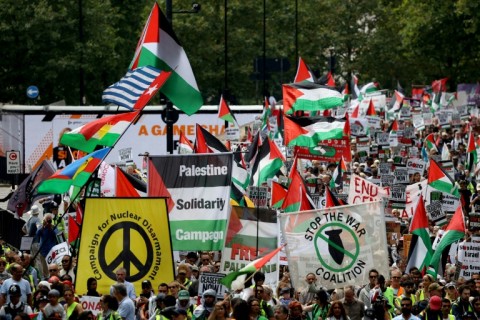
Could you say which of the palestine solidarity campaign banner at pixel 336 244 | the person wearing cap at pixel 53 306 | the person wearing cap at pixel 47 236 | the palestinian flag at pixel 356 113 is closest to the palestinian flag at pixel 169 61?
the person wearing cap at pixel 47 236

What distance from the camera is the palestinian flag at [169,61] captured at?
25531 mm

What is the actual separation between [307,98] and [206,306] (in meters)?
20.6

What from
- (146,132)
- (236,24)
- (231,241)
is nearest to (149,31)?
(231,241)

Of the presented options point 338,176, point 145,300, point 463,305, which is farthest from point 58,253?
point 338,176

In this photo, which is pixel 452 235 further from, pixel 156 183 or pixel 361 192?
pixel 361 192

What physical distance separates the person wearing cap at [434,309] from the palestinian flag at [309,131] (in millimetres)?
14661

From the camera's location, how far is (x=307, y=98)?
129 feet

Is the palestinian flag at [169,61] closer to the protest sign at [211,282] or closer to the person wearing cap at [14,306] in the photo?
the protest sign at [211,282]

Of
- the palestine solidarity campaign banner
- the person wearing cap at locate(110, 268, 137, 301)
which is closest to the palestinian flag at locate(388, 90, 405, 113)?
the palestine solidarity campaign banner

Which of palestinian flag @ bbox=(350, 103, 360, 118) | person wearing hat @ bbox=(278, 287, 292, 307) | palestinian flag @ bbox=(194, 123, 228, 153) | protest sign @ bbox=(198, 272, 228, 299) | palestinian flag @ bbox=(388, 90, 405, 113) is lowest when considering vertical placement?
person wearing hat @ bbox=(278, 287, 292, 307)

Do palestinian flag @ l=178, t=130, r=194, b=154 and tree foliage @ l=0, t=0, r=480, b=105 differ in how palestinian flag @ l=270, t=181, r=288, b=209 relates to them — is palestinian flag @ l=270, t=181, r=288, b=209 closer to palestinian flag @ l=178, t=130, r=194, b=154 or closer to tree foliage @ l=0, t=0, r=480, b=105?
palestinian flag @ l=178, t=130, r=194, b=154

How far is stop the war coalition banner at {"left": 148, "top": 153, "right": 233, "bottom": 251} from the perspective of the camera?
2228 cm

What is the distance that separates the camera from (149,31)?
2650 centimetres

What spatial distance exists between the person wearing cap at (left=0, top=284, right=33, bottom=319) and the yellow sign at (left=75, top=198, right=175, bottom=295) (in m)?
1.14
